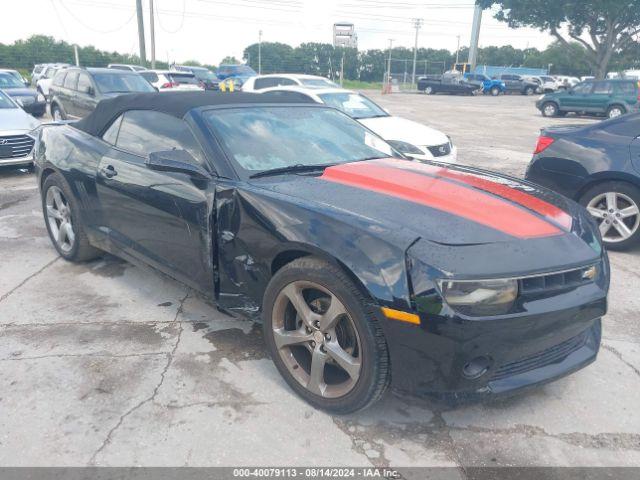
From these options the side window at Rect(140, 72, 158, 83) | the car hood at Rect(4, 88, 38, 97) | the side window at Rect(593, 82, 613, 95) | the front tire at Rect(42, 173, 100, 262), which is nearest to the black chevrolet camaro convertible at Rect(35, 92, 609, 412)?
the front tire at Rect(42, 173, 100, 262)

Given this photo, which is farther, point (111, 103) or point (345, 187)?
point (111, 103)

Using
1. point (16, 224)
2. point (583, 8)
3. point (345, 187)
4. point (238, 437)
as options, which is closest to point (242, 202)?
point (345, 187)

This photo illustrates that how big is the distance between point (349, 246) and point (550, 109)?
78.0 ft

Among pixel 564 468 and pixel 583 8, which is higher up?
pixel 583 8

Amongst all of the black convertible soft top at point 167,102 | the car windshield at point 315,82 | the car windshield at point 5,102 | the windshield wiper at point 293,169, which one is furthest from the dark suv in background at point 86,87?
the windshield wiper at point 293,169

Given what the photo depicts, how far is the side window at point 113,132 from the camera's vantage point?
413 cm

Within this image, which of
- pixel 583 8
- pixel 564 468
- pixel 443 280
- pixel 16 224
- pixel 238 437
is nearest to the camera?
pixel 443 280

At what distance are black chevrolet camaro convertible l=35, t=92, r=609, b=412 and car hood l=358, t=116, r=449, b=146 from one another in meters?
4.14

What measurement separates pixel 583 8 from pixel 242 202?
4102cm

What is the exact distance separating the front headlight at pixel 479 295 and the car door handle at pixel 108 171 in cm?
270

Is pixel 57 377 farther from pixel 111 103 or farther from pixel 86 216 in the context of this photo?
pixel 111 103

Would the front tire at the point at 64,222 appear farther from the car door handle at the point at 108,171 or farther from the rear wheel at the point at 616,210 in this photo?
the rear wheel at the point at 616,210

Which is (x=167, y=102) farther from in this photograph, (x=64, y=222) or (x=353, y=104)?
(x=353, y=104)

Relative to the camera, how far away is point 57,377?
120 inches
